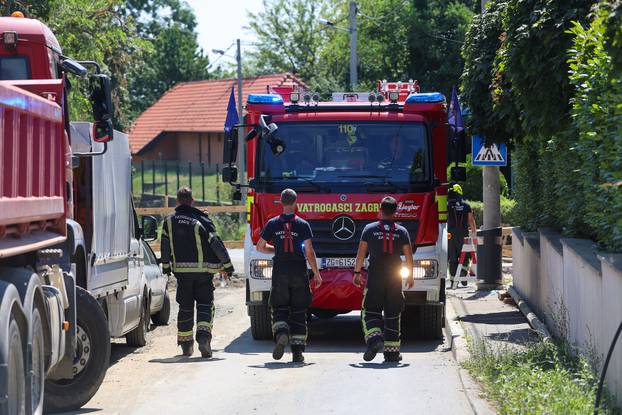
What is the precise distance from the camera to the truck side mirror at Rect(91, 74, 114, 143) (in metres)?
11.0

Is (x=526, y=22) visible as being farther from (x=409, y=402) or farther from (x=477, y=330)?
(x=409, y=402)

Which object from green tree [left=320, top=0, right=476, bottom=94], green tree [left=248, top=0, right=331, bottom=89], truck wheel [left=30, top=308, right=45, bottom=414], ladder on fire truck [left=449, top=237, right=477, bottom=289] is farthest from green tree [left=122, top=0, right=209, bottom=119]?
truck wheel [left=30, top=308, right=45, bottom=414]

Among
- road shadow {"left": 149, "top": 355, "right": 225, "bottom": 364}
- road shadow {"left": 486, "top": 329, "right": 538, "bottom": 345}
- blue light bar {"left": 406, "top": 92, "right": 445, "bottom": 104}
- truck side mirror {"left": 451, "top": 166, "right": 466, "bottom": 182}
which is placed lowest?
road shadow {"left": 149, "top": 355, "right": 225, "bottom": 364}

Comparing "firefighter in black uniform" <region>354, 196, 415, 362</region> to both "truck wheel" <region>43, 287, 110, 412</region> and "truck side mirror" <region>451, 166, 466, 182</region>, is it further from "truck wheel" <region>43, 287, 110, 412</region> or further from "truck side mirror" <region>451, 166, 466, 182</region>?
"truck wheel" <region>43, 287, 110, 412</region>

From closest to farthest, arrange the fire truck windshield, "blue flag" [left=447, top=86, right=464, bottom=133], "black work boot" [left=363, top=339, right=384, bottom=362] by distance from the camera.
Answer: "black work boot" [left=363, top=339, right=384, bottom=362] → the fire truck windshield → "blue flag" [left=447, top=86, right=464, bottom=133]

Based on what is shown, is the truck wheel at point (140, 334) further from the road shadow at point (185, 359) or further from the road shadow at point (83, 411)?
the road shadow at point (83, 411)

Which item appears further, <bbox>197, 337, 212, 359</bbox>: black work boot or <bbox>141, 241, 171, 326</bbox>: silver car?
<bbox>141, 241, 171, 326</bbox>: silver car

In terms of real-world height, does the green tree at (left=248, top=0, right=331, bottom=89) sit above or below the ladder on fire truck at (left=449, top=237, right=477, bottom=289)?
above

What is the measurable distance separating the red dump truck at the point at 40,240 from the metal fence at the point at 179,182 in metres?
37.9

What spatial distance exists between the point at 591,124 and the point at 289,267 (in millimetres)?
3672

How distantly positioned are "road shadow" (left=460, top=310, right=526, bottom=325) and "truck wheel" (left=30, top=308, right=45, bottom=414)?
27.9ft

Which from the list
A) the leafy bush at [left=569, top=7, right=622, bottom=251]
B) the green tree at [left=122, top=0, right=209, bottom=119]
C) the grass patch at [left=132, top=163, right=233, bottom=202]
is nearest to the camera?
the leafy bush at [left=569, top=7, right=622, bottom=251]

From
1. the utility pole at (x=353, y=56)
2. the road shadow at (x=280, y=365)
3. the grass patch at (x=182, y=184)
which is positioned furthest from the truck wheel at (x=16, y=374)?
the grass patch at (x=182, y=184)

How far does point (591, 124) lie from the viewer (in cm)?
1152
